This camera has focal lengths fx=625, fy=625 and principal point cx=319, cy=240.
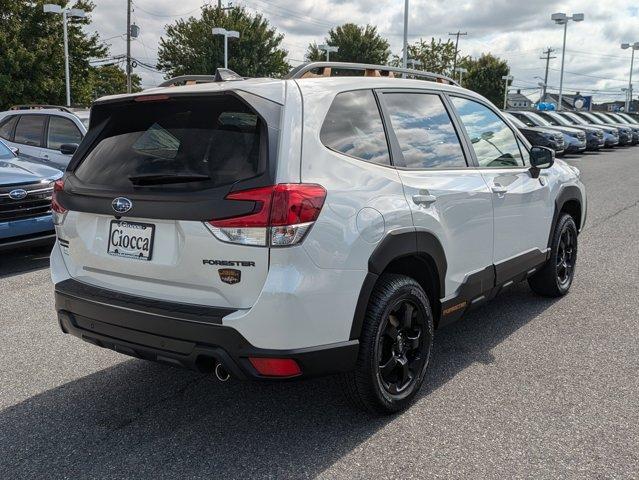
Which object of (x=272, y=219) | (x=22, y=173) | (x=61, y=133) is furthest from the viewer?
(x=61, y=133)

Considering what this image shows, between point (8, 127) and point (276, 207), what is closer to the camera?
point (276, 207)

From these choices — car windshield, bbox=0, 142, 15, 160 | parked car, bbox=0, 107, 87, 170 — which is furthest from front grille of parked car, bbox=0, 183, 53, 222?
parked car, bbox=0, 107, 87, 170

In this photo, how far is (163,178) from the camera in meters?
2.90

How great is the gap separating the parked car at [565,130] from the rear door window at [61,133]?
15880 millimetres

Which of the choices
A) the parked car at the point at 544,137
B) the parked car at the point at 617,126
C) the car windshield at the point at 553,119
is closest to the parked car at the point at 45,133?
the parked car at the point at 544,137

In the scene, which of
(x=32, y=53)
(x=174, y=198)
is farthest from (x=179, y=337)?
(x=32, y=53)

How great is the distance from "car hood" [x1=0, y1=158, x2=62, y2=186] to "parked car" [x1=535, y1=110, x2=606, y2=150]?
20.0 m

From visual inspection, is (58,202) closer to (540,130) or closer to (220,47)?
(540,130)

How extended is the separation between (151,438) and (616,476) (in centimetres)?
217

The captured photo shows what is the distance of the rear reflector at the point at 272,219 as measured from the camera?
2.62m

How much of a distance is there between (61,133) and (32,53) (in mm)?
28882

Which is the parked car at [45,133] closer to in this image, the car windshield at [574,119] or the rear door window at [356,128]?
the rear door window at [356,128]

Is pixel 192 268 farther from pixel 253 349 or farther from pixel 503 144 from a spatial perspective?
pixel 503 144

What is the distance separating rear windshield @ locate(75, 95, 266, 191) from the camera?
2.79 m
